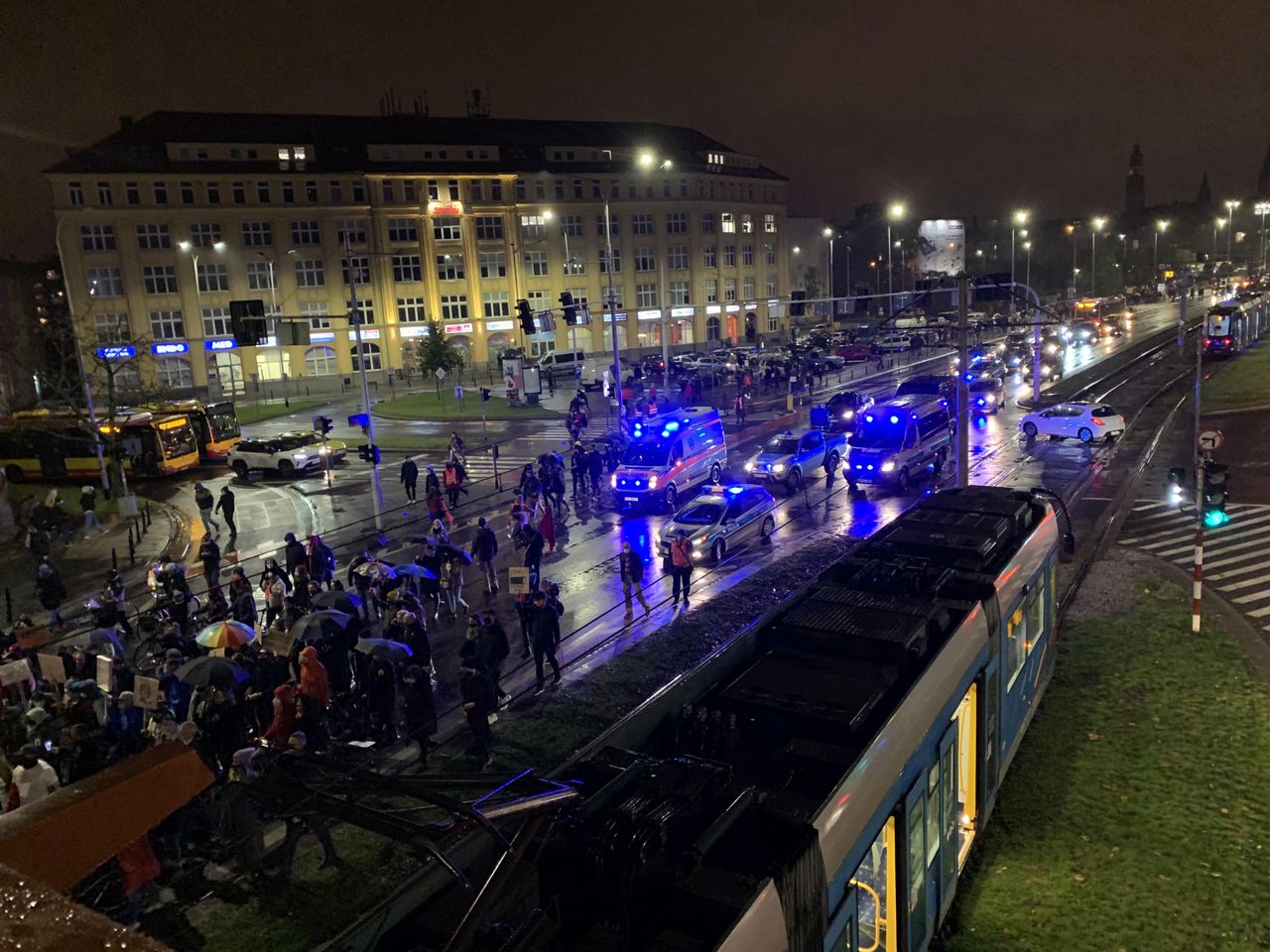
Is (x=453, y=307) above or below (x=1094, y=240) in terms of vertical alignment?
below

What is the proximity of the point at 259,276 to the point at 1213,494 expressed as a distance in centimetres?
6586

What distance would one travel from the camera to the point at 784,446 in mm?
28453

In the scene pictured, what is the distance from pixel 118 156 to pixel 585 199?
35151 mm

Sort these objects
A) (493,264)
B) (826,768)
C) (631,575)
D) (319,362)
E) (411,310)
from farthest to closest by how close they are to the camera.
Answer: (493,264) < (411,310) < (319,362) < (631,575) < (826,768)

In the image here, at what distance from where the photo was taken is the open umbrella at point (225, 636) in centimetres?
1315

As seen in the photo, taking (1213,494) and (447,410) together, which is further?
(447,410)

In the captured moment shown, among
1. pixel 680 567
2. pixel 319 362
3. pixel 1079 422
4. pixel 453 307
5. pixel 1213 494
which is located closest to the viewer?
pixel 1213 494

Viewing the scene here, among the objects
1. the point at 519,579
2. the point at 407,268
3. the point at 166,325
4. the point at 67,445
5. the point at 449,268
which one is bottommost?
the point at 519,579

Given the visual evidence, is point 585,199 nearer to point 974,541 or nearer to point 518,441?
point 518,441

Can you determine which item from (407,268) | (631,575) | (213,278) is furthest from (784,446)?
(213,278)

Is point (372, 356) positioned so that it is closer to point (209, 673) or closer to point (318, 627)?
point (318, 627)

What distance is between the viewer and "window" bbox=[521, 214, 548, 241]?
73688 millimetres

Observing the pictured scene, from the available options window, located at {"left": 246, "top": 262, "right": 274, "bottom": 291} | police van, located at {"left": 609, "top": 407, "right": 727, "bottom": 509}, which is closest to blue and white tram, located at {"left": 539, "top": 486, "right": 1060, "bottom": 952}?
police van, located at {"left": 609, "top": 407, "right": 727, "bottom": 509}

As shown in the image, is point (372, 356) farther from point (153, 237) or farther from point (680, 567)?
point (680, 567)
